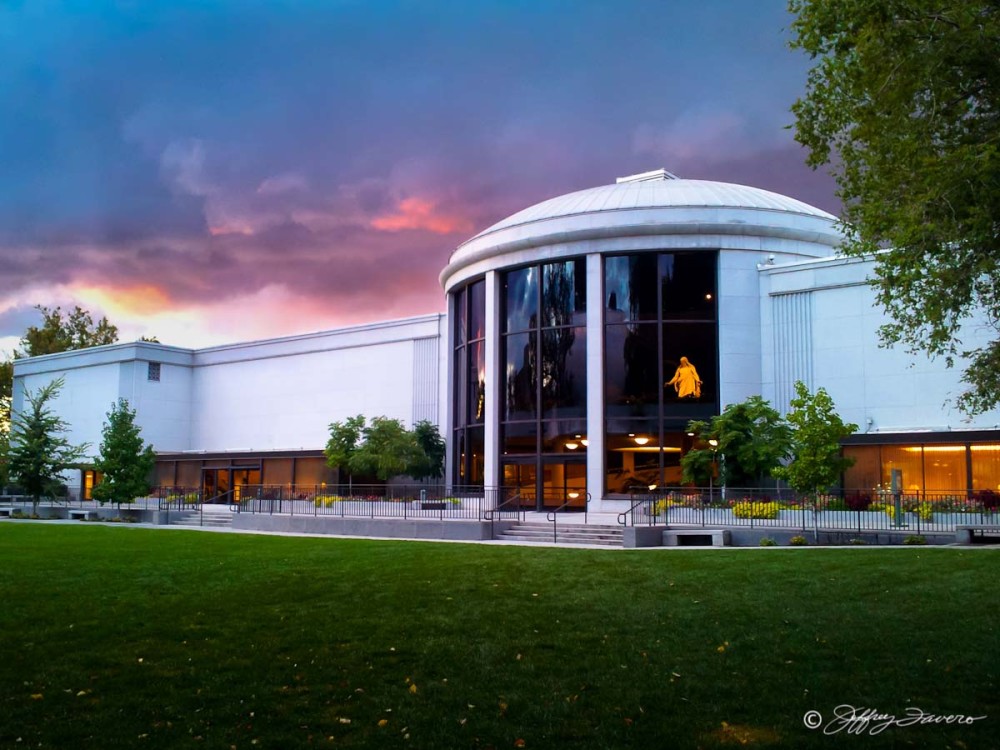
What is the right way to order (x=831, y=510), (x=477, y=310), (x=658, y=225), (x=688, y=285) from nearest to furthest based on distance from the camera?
1. (x=831, y=510)
2. (x=658, y=225)
3. (x=688, y=285)
4. (x=477, y=310)

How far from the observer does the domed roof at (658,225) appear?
38312 mm

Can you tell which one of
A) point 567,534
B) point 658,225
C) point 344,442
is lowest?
point 567,534

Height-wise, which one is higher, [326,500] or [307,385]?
[307,385]

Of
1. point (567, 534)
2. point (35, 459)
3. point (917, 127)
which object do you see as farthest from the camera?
point (35, 459)

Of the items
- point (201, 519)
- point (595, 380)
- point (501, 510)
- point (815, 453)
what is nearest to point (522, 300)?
point (595, 380)

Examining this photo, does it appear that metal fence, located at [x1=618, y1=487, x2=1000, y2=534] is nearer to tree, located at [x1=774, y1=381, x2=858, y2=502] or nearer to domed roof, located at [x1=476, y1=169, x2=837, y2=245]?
tree, located at [x1=774, y1=381, x2=858, y2=502]

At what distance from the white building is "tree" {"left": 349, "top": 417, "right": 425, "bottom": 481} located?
2155 mm

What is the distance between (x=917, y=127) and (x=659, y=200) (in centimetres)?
2838

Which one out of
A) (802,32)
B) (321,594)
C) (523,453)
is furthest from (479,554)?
(523,453)

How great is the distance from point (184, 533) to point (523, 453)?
14783 mm

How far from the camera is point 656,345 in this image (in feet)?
124

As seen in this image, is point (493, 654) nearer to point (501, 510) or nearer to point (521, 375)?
point (501, 510)

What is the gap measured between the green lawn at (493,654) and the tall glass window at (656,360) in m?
18.9

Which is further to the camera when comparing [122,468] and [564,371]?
[122,468]
